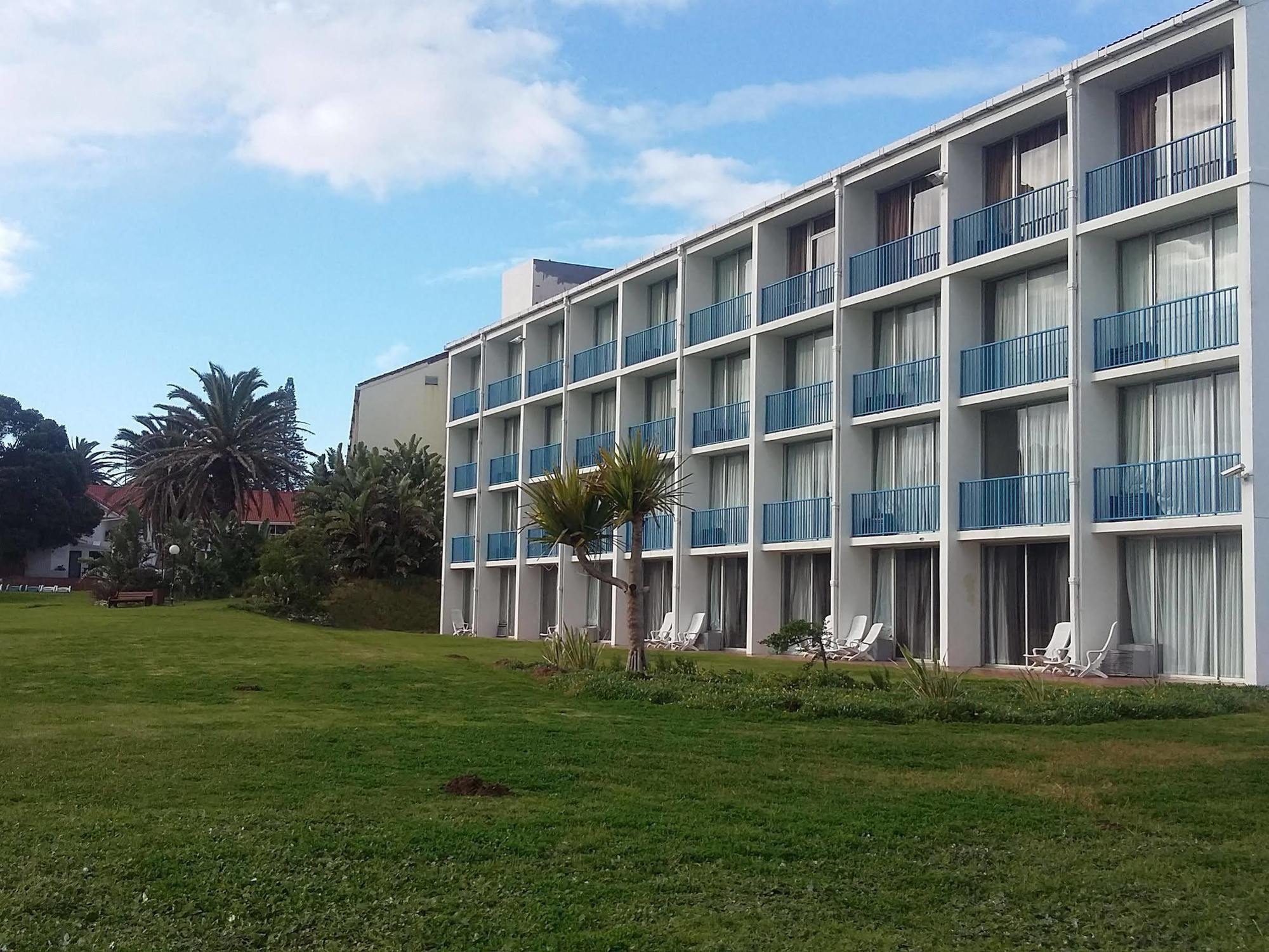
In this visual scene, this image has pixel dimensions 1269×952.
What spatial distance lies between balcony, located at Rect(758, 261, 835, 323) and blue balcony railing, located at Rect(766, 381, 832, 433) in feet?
5.94

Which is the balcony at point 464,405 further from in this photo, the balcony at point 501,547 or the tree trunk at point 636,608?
the tree trunk at point 636,608

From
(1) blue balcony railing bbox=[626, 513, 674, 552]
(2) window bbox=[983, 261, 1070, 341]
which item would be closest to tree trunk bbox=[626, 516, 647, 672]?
(2) window bbox=[983, 261, 1070, 341]

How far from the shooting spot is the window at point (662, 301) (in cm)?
3688

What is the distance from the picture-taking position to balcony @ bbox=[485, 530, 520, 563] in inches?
1755

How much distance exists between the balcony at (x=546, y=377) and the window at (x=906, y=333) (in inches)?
555

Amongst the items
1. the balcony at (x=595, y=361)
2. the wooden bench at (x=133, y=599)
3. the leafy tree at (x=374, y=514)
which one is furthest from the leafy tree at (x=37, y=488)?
the balcony at (x=595, y=361)

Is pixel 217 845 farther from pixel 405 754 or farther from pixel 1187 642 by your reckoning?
pixel 1187 642

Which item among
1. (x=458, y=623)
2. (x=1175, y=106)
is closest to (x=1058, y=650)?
(x=1175, y=106)

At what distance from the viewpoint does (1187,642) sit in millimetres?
21812

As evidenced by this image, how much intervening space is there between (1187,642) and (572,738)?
13231 millimetres

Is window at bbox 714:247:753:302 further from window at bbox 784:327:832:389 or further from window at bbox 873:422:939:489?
window at bbox 873:422:939:489

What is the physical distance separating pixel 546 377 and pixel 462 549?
28.3 feet

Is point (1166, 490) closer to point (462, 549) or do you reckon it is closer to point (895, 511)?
point (895, 511)

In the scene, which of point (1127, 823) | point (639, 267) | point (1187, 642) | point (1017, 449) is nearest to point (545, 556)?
point (639, 267)
